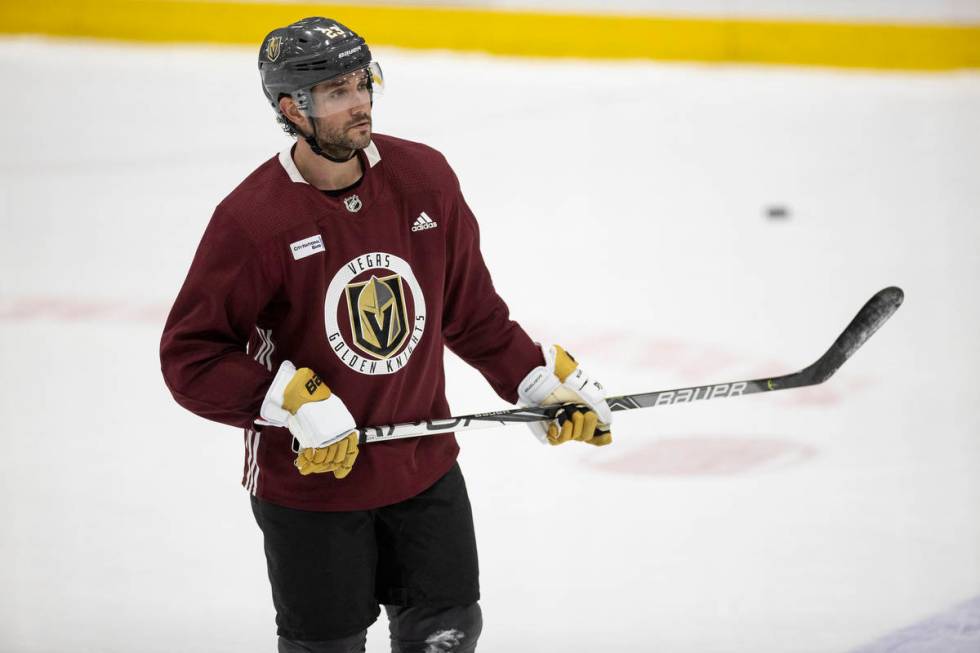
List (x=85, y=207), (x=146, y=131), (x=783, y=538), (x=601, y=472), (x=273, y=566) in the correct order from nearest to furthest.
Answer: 1. (x=273, y=566)
2. (x=783, y=538)
3. (x=601, y=472)
4. (x=85, y=207)
5. (x=146, y=131)

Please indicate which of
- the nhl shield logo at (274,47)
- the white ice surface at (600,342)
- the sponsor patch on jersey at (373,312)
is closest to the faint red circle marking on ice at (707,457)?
the white ice surface at (600,342)

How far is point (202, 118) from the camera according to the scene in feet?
17.9

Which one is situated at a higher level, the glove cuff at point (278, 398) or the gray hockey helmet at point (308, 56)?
the gray hockey helmet at point (308, 56)

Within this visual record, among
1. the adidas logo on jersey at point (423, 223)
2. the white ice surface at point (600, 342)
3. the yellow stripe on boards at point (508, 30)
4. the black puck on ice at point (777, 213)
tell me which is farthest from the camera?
the yellow stripe on boards at point (508, 30)

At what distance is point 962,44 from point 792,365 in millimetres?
3059

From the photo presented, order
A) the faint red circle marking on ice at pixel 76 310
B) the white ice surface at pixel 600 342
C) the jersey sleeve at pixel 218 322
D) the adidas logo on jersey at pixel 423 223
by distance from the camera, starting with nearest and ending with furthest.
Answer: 1. the jersey sleeve at pixel 218 322
2. the adidas logo on jersey at pixel 423 223
3. the white ice surface at pixel 600 342
4. the faint red circle marking on ice at pixel 76 310

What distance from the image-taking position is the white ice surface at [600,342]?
2.49 metres

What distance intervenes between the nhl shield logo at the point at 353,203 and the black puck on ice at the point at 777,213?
10.6ft

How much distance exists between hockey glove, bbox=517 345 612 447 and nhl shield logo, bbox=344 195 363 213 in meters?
0.40

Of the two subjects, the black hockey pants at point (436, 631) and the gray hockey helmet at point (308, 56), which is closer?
the gray hockey helmet at point (308, 56)

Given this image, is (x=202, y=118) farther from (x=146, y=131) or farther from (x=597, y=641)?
(x=597, y=641)

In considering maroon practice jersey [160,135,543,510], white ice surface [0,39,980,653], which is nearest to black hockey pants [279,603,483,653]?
maroon practice jersey [160,135,543,510]

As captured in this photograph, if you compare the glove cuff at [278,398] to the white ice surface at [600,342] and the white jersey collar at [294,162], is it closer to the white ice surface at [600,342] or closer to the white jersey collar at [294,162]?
the white jersey collar at [294,162]

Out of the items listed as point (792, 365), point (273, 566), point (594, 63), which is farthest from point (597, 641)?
point (594, 63)
